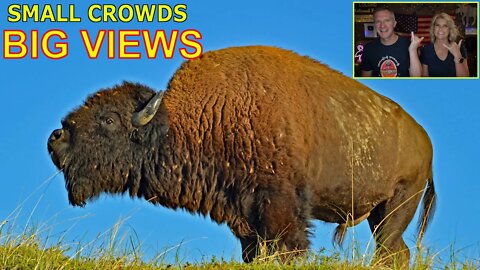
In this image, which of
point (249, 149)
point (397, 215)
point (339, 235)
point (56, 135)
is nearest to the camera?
point (249, 149)

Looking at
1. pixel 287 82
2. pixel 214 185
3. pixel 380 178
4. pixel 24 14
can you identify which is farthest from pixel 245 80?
pixel 24 14

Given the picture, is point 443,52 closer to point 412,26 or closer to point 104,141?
point 412,26

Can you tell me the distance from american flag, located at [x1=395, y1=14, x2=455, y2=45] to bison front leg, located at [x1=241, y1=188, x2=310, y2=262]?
3.54 meters

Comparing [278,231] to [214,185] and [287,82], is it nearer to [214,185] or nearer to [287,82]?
[214,185]


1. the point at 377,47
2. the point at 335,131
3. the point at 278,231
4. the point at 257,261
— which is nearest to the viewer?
the point at 257,261

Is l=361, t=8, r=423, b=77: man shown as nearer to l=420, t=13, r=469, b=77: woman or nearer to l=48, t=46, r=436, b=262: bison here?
l=420, t=13, r=469, b=77: woman

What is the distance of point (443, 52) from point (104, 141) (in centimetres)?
486

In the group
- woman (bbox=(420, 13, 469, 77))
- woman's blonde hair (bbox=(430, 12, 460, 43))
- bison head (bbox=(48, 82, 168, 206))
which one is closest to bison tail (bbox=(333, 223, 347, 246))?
bison head (bbox=(48, 82, 168, 206))

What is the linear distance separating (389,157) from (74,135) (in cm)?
383

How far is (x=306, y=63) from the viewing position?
13.2m

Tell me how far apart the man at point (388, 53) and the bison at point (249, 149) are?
1122mm

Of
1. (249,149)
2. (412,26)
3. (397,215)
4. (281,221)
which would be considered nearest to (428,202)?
(397,215)

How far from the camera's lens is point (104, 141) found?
12.5m

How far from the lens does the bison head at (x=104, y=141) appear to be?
1243 cm
